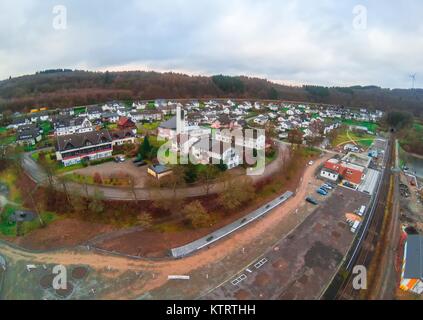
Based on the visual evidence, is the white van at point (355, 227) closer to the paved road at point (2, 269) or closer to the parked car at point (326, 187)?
the parked car at point (326, 187)

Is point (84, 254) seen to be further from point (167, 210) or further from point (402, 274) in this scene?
point (402, 274)

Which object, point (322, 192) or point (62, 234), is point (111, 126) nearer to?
point (62, 234)

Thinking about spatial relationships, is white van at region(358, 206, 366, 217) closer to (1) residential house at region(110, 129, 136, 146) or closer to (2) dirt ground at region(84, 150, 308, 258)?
(2) dirt ground at region(84, 150, 308, 258)

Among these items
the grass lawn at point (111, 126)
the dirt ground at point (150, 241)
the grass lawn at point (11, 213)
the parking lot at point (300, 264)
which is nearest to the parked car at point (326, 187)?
the parking lot at point (300, 264)

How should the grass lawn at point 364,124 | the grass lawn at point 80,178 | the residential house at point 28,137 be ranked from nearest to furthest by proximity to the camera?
the grass lawn at point 80,178 < the residential house at point 28,137 < the grass lawn at point 364,124

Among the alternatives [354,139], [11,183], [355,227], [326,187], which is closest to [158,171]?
[11,183]

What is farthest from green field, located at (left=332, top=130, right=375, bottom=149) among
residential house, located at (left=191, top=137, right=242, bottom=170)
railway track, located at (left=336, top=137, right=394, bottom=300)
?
residential house, located at (left=191, top=137, right=242, bottom=170)
